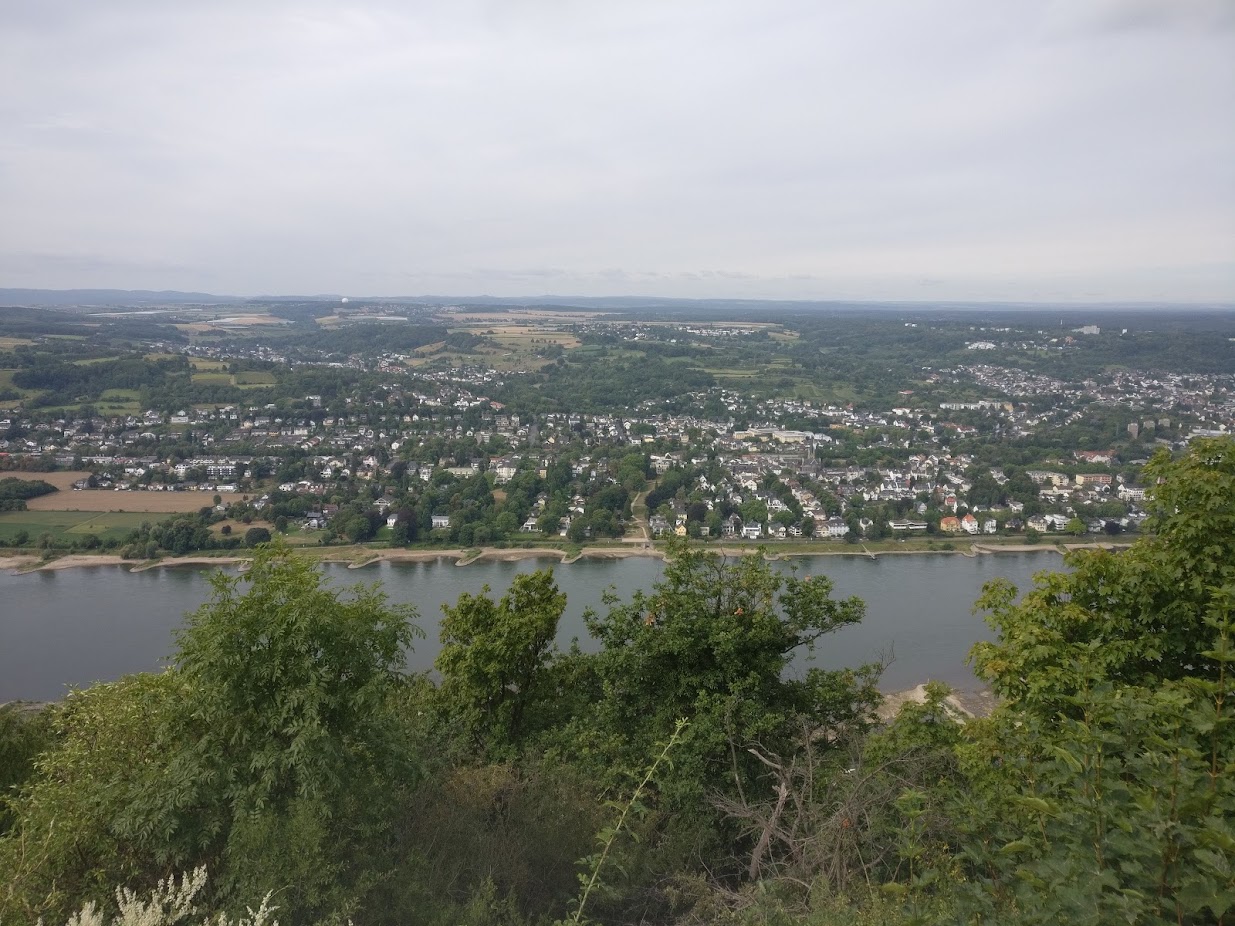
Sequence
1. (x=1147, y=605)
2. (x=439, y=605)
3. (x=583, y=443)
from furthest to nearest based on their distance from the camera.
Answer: (x=583, y=443)
(x=439, y=605)
(x=1147, y=605)

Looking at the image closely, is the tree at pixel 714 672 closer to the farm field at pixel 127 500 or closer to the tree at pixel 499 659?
the tree at pixel 499 659

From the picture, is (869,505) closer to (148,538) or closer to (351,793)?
(148,538)

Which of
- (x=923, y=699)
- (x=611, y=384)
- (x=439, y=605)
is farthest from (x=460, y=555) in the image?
(x=611, y=384)

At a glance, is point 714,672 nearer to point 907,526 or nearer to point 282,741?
point 282,741

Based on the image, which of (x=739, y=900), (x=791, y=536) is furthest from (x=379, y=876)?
(x=791, y=536)

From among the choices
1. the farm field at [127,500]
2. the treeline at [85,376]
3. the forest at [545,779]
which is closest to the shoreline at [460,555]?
the farm field at [127,500]

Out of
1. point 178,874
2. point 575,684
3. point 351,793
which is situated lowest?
point 575,684
